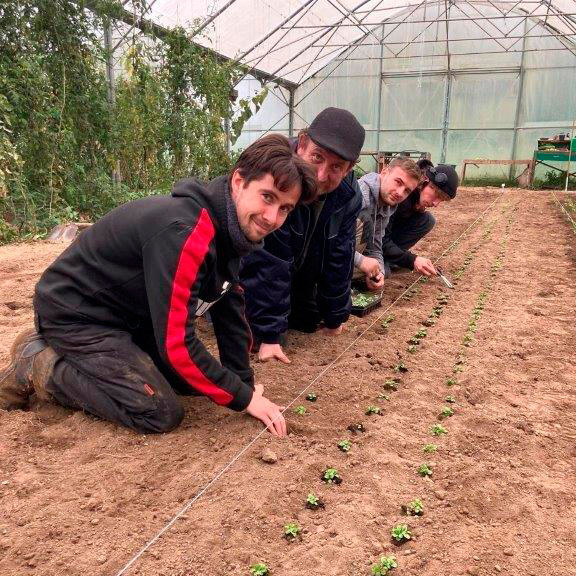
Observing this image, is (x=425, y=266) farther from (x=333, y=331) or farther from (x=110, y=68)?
(x=110, y=68)

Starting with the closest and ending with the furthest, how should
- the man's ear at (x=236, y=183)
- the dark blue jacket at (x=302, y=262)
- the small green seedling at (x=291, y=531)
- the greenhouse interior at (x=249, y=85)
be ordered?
the small green seedling at (x=291, y=531), the man's ear at (x=236, y=183), the dark blue jacket at (x=302, y=262), the greenhouse interior at (x=249, y=85)

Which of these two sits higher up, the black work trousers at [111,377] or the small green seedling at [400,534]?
the black work trousers at [111,377]

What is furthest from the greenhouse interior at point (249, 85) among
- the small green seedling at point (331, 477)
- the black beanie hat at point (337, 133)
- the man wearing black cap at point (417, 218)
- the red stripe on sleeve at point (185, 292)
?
the small green seedling at point (331, 477)

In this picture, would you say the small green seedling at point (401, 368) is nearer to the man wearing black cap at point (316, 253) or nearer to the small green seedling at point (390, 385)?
the small green seedling at point (390, 385)

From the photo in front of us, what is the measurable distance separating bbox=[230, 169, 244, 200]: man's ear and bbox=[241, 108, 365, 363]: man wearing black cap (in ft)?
2.25

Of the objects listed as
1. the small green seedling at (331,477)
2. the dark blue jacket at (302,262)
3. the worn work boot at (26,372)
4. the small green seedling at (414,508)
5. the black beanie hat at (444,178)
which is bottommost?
the small green seedling at (414,508)

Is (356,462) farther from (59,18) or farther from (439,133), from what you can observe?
(439,133)

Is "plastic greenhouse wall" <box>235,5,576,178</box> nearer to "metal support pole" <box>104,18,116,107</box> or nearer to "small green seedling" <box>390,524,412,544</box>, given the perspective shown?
"metal support pole" <box>104,18,116,107</box>

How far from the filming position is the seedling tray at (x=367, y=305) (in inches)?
156

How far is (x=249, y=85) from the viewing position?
1479cm

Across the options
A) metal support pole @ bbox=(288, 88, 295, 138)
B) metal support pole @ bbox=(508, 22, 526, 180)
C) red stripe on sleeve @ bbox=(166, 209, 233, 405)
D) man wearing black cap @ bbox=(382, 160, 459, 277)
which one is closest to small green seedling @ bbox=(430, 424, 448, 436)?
red stripe on sleeve @ bbox=(166, 209, 233, 405)

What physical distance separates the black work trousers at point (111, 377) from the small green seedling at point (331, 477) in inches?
26.8

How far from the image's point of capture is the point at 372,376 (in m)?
2.92

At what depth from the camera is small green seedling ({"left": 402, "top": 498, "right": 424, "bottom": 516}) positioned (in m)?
1.82
